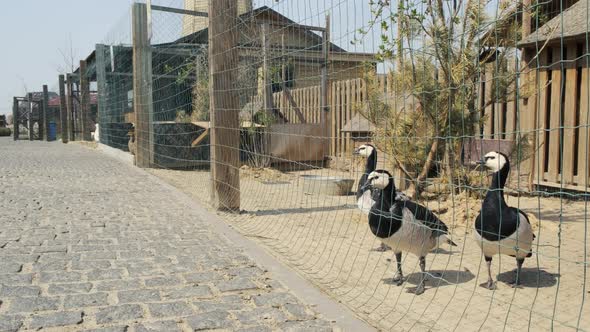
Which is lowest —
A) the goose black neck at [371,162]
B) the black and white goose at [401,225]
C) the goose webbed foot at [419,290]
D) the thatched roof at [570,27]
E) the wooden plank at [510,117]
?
the goose webbed foot at [419,290]

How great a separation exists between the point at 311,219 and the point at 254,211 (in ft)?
2.74

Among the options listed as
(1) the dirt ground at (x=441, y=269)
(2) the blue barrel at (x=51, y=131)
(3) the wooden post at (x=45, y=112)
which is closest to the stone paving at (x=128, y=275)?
(1) the dirt ground at (x=441, y=269)

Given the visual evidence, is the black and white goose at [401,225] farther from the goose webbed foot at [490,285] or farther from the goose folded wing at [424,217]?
the goose webbed foot at [490,285]

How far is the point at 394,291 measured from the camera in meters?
4.05

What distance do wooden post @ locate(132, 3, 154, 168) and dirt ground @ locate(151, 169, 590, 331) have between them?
225 inches

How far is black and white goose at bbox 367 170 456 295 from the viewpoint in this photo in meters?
3.99

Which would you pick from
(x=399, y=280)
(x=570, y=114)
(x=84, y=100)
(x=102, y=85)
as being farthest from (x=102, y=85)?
(x=399, y=280)

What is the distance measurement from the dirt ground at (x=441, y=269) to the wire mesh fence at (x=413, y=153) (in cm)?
2

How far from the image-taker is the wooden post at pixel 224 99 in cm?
673

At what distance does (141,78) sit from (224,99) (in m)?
6.70

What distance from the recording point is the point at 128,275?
13.4ft

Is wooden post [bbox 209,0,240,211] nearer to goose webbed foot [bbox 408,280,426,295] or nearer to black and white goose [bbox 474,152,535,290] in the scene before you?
goose webbed foot [bbox 408,280,426,295]

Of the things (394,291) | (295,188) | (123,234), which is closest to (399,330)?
(394,291)

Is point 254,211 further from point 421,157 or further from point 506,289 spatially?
point 506,289
